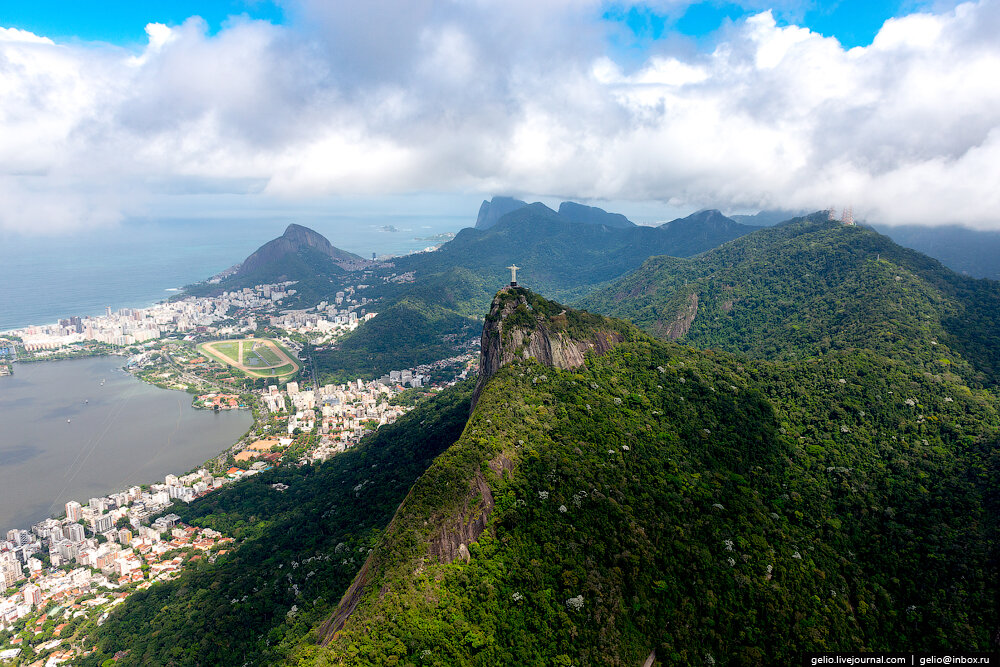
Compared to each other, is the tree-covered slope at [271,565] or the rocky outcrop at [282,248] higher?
the rocky outcrop at [282,248]

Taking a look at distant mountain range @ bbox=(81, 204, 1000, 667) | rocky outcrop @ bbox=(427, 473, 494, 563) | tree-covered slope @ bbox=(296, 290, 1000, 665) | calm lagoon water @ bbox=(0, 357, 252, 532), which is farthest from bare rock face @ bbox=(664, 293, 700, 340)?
calm lagoon water @ bbox=(0, 357, 252, 532)

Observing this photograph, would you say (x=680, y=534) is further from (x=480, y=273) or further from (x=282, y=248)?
(x=282, y=248)

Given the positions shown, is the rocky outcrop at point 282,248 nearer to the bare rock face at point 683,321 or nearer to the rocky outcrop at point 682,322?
the rocky outcrop at point 682,322

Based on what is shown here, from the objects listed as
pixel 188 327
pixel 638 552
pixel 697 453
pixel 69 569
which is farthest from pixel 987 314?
pixel 188 327

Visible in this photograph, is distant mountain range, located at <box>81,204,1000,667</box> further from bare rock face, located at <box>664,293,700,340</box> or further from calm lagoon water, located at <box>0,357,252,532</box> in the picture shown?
bare rock face, located at <box>664,293,700,340</box>

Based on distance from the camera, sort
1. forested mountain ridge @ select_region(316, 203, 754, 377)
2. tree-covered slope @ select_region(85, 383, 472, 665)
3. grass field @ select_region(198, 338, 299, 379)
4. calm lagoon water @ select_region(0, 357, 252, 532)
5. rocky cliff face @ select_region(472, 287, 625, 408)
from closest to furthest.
→ tree-covered slope @ select_region(85, 383, 472, 665) < rocky cliff face @ select_region(472, 287, 625, 408) < calm lagoon water @ select_region(0, 357, 252, 532) < grass field @ select_region(198, 338, 299, 379) < forested mountain ridge @ select_region(316, 203, 754, 377)

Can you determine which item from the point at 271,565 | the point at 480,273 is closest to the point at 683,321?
the point at 271,565

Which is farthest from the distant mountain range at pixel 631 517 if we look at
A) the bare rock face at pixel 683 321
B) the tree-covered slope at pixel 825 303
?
the bare rock face at pixel 683 321
